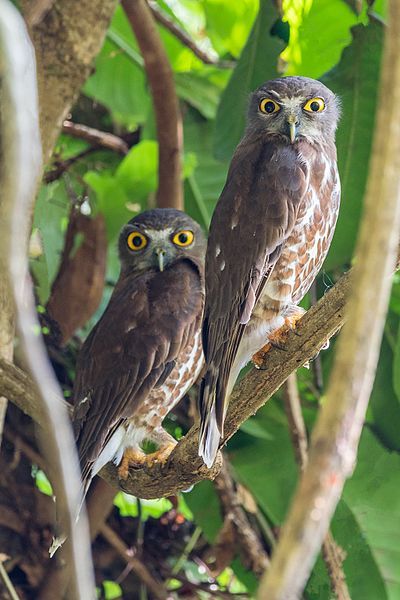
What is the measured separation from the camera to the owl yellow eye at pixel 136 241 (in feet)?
13.5

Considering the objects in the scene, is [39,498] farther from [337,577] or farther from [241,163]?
[241,163]

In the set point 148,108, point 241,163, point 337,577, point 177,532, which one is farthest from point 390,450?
point 148,108

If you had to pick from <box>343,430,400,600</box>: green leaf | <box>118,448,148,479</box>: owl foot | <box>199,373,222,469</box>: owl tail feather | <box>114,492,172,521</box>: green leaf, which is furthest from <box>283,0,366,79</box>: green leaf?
<box>114,492,172,521</box>: green leaf

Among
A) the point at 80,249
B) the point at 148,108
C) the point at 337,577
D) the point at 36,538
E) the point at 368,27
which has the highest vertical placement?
the point at 368,27

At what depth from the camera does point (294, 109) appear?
10.8 feet

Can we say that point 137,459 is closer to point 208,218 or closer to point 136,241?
point 136,241

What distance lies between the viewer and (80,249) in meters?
4.07

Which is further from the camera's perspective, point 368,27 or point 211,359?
point 368,27

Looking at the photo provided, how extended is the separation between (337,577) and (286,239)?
1.40 metres

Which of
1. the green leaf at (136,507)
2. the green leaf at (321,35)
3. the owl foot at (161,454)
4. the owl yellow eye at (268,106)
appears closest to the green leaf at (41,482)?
the green leaf at (136,507)

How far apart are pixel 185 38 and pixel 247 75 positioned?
3.15ft

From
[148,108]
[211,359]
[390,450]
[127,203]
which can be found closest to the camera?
[211,359]

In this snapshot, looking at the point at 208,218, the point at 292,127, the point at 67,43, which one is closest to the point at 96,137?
the point at 208,218

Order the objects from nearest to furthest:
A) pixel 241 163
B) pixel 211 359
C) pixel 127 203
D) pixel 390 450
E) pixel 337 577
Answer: pixel 211 359
pixel 241 163
pixel 337 577
pixel 390 450
pixel 127 203
